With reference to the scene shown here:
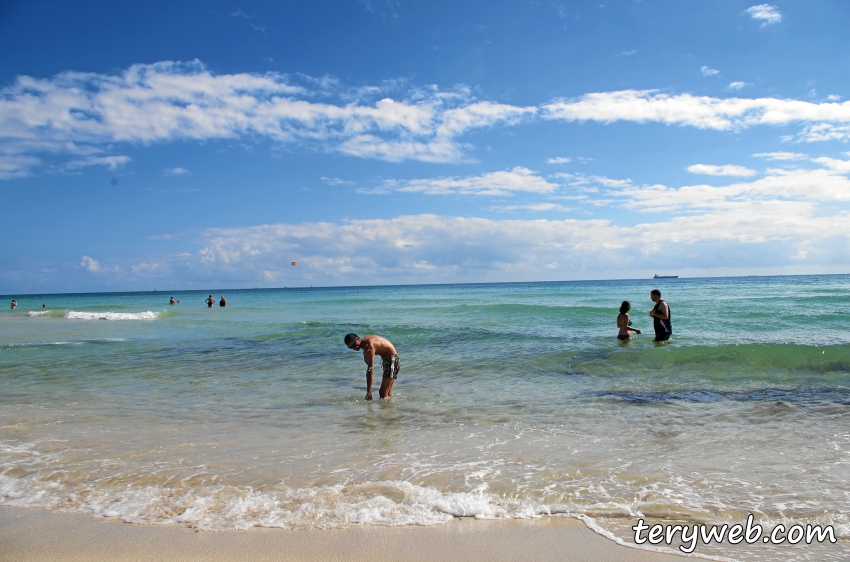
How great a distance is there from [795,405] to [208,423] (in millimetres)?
9031

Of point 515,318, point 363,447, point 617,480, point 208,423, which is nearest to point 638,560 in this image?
point 617,480

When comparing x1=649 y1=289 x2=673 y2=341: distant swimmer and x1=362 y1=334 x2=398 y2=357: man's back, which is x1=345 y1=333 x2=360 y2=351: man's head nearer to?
x1=362 y1=334 x2=398 y2=357: man's back

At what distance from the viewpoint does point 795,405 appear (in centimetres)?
753

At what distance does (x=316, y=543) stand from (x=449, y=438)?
2.82 meters

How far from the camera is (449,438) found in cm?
618

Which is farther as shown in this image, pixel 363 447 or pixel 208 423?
pixel 208 423

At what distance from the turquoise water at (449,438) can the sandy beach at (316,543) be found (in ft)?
0.61

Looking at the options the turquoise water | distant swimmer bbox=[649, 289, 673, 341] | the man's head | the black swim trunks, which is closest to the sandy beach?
the turquoise water

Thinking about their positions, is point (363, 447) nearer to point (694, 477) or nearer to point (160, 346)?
point (694, 477)

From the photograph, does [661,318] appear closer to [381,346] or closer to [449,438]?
[381,346]

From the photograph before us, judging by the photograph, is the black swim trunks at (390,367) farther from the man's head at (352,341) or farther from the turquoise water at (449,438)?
the man's head at (352,341)

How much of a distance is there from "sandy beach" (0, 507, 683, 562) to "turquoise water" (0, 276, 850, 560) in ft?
0.61

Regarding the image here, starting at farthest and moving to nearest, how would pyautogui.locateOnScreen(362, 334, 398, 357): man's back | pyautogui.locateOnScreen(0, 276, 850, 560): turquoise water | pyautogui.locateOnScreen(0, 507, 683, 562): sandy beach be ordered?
pyautogui.locateOnScreen(362, 334, 398, 357): man's back, pyautogui.locateOnScreen(0, 276, 850, 560): turquoise water, pyautogui.locateOnScreen(0, 507, 683, 562): sandy beach

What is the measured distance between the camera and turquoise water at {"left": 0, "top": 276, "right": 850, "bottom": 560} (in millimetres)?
4195
